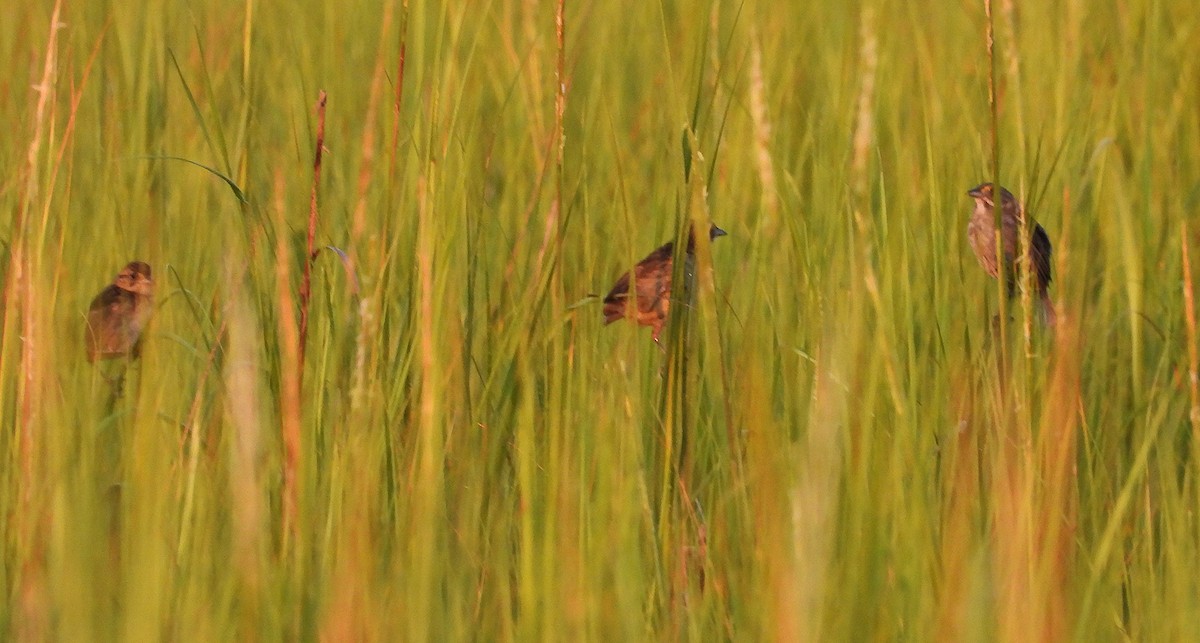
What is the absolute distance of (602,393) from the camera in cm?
190

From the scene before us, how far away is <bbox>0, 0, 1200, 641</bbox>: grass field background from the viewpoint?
155 centimetres

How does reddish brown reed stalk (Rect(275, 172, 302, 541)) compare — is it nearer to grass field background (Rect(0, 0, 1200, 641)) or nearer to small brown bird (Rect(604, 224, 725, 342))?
grass field background (Rect(0, 0, 1200, 641))

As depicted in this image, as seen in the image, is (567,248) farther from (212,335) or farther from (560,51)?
(560,51)

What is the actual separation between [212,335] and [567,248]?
31.9 inches

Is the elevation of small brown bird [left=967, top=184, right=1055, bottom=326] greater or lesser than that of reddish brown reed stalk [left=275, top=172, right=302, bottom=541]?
greater

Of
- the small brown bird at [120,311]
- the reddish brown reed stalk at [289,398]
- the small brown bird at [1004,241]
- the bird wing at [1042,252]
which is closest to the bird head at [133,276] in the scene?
the small brown bird at [120,311]

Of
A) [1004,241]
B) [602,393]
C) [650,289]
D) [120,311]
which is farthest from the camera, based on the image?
[650,289]

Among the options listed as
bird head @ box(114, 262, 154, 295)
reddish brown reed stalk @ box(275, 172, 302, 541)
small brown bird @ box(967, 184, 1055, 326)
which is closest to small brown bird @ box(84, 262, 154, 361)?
bird head @ box(114, 262, 154, 295)

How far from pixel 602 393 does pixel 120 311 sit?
1.30 metres

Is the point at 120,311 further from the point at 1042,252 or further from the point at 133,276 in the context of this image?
the point at 1042,252

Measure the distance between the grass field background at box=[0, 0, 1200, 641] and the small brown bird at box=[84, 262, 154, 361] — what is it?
5cm

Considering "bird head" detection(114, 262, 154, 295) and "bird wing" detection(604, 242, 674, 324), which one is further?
"bird wing" detection(604, 242, 674, 324)

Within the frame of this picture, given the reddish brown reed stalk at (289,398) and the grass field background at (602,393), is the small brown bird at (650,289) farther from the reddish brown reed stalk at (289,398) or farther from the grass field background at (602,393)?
the reddish brown reed stalk at (289,398)

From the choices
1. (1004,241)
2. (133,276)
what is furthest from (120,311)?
(1004,241)
